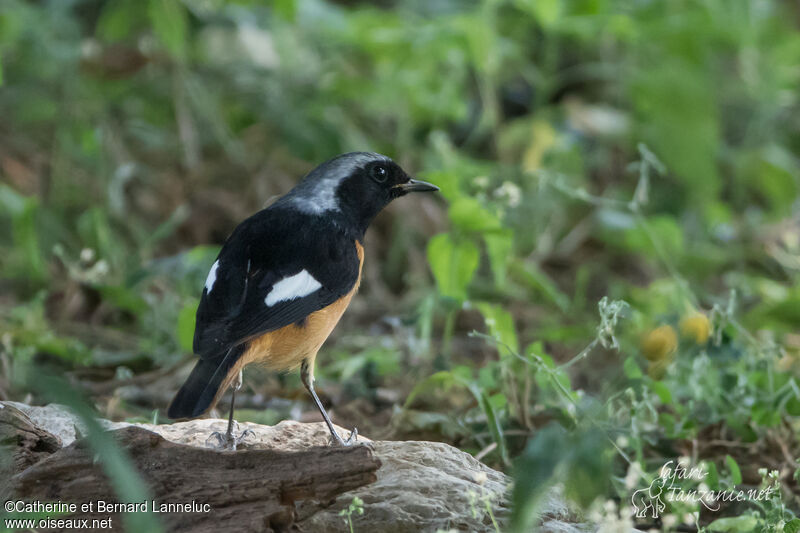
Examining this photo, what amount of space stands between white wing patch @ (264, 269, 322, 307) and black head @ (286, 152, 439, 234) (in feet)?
1.39

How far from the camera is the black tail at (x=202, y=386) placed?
293 cm

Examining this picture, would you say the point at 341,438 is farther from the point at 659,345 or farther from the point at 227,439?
the point at 659,345

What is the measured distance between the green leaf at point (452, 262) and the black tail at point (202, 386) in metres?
1.26

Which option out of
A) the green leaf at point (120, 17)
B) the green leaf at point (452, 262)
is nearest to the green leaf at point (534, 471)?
the green leaf at point (452, 262)

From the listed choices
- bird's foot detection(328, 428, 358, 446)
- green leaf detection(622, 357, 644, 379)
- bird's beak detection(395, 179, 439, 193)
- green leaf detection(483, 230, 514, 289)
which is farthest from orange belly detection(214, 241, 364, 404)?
green leaf detection(622, 357, 644, 379)

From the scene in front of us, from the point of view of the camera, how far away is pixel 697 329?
3855 millimetres

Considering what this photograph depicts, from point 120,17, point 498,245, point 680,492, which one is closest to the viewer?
point 680,492

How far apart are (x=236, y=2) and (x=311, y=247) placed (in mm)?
3345

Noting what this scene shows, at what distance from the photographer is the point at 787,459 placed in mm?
3736

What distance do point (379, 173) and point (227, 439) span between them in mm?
1427

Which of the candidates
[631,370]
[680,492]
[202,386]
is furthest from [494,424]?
[202,386]

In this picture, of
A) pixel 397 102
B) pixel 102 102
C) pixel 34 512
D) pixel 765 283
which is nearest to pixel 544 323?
pixel 765 283

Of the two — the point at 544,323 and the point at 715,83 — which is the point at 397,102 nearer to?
the point at 544,323

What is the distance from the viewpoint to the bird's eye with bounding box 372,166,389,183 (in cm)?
407
